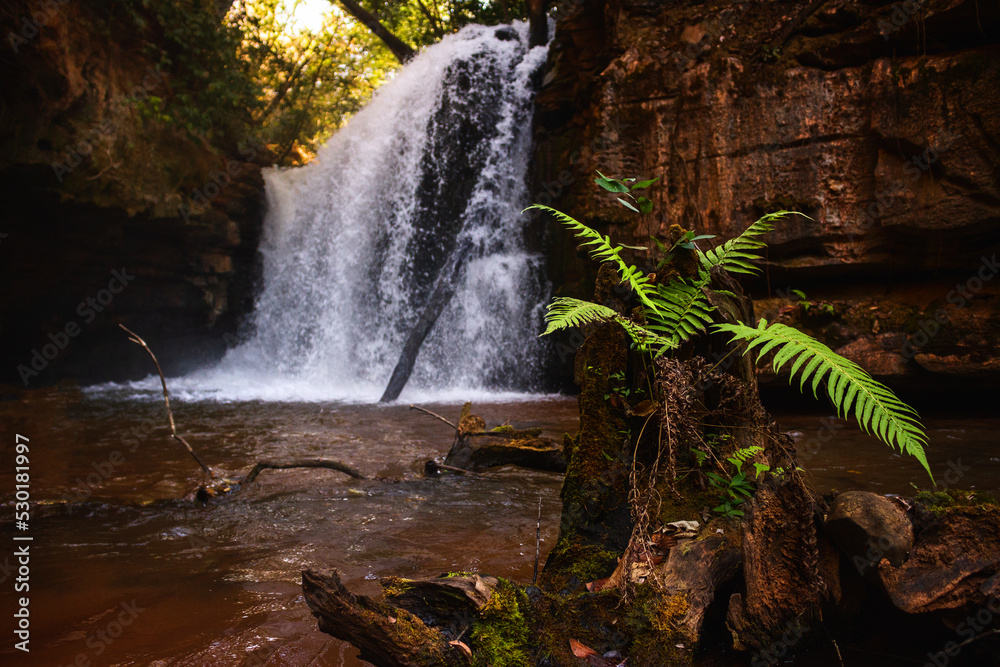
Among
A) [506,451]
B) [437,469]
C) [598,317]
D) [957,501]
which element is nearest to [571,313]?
[598,317]

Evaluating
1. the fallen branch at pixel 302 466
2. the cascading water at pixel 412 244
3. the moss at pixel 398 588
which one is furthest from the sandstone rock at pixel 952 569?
the cascading water at pixel 412 244

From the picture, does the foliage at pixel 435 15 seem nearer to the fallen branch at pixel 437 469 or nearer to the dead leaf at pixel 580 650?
the fallen branch at pixel 437 469

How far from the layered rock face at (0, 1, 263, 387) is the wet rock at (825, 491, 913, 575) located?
10.9 metres

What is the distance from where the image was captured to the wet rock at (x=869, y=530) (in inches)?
71.4

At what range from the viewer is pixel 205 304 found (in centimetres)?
1349

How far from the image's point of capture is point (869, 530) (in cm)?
186

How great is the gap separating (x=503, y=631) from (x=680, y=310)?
1.30 metres

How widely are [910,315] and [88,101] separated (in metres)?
12.7

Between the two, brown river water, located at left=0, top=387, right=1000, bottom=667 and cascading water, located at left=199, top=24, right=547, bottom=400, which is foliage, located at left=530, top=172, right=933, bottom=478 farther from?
cascading water, located at left=199, top=24, right=547, bottom=400

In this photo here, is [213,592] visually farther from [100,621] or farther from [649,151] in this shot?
[649,151]

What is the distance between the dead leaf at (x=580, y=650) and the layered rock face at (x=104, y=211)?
413 inches

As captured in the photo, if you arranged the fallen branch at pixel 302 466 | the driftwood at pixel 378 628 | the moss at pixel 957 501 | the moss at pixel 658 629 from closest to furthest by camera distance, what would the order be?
the driftwood at pixel 378 628 < the moss at pixel 658 629 < the moss at pixel 957 501 < the fallen branch at pixel 302 466

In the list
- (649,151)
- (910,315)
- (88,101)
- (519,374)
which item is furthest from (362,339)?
(910,315)

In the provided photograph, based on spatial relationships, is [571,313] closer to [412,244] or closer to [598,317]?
[598,317]
